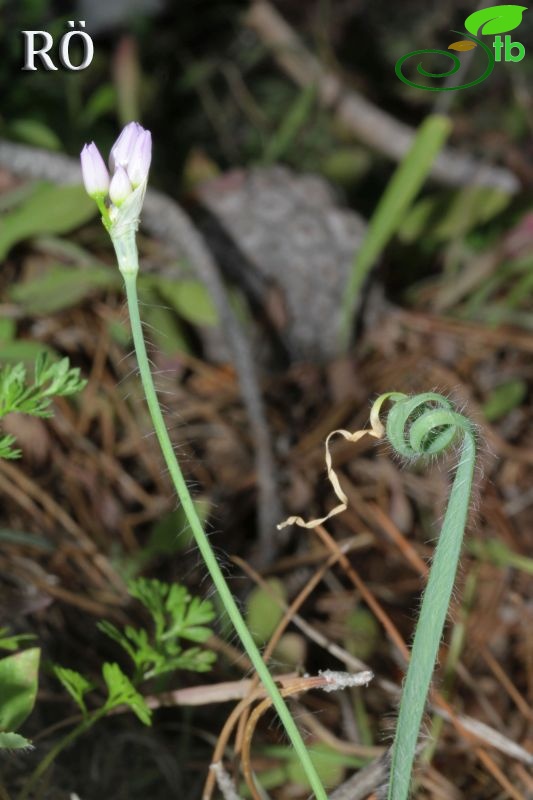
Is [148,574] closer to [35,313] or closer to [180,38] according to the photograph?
[35,313]

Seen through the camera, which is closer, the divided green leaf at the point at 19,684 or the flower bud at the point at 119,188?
the flower bud at the point at 119,188

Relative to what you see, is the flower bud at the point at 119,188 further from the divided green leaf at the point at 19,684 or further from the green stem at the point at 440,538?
the divided green leaf at the point at 19,684

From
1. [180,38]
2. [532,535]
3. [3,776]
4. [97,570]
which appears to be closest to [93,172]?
[3,776]

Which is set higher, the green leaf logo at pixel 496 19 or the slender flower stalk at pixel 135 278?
the green leaf logo at pixel 496 19

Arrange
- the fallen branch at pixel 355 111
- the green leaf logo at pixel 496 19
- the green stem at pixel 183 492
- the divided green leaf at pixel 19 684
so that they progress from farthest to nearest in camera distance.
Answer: the fallen branch at pixel 355 111 → the green leaf logo at pixel 496 19 → the divided green leaf at pixel 19 684 → the green stem at pixel 183 492

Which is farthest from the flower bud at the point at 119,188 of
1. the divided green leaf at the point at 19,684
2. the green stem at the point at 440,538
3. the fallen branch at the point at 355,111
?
the fallen branch at the point at 355,111

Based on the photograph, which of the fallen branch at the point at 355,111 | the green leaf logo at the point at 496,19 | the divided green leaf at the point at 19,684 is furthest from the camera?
the fallen branch at the point at 355,111

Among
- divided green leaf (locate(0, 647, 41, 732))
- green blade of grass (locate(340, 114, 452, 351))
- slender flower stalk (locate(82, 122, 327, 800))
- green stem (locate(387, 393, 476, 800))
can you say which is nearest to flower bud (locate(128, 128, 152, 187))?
slender flower stalk (locate(82, 122, 327, 800))
